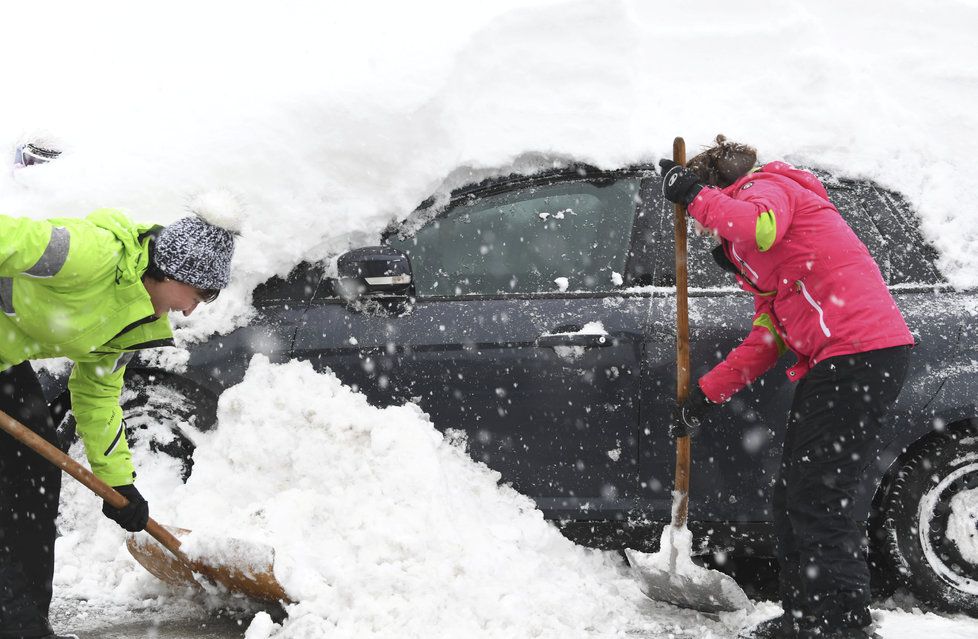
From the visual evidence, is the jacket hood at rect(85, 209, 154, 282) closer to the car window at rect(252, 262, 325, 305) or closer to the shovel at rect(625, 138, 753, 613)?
the car window at rect(252, 262, 325, 305)

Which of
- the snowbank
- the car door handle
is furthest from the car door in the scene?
the snowbank

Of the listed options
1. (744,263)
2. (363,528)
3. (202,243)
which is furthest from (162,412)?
(744,263)

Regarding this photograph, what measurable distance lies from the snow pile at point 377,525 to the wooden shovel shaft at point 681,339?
485 mm

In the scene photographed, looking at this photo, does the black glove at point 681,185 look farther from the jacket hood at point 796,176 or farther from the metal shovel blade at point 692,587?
the metal shovel blade at point 692,587

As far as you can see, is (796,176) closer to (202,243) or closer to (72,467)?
(202,243)

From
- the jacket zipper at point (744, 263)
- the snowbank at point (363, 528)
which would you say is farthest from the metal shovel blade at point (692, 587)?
the jacket zipper at point (744, 263)

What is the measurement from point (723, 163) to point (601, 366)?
34.4 inches

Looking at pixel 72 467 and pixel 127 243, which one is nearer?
pixel 127 243

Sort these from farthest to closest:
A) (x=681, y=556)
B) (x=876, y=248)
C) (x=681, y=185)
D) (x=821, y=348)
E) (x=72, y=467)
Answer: (x=876, y=248) < (x=681, y=556) < (x=681, y=185) < (x=821, y=348) < (x=72, y=467)

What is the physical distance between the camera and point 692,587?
130 inches

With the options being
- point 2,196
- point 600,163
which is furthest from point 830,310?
point 2,196

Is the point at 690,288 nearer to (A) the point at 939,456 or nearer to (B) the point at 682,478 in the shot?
(B) the point at 682,478

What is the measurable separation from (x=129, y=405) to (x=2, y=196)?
126cm

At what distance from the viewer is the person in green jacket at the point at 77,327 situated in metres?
2.39
